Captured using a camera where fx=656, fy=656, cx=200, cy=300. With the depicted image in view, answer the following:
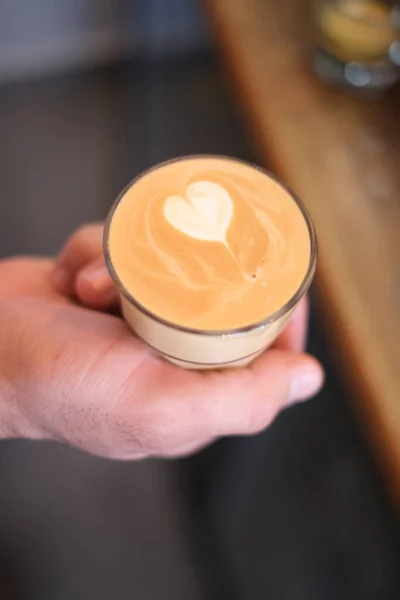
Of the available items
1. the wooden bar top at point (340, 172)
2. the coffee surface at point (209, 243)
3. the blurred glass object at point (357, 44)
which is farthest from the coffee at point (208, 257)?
the blurred glass object at point (357, 44)

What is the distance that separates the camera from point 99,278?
2.14ft

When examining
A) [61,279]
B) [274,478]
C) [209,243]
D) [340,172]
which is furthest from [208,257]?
[274,478]

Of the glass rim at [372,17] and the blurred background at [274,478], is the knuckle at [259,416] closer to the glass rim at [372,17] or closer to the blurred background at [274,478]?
the blurred background at [274,478]

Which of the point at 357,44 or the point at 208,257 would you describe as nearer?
the point at 208,257

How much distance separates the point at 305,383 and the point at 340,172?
1.03ft

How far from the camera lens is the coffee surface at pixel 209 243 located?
0.52m

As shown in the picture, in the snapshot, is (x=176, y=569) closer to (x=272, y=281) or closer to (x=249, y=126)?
(x=272, y=281)

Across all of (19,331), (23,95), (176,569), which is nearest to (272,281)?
(19,331)

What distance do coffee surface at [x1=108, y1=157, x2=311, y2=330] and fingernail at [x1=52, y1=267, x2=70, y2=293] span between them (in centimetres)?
21

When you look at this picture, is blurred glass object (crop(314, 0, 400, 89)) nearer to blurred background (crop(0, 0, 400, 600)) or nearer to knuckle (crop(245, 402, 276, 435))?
blurred background (crop(0, 0, 400, 600))

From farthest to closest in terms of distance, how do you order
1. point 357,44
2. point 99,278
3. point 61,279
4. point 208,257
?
point 357,44 → point 61,279 → point 99,278 → point 208,257

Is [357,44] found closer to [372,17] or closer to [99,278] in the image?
[372,17]

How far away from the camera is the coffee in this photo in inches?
20.2

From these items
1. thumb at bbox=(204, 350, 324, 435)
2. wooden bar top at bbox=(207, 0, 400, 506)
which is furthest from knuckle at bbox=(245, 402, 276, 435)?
wooden bar top at bbox=(207, 0, 400, 506)
